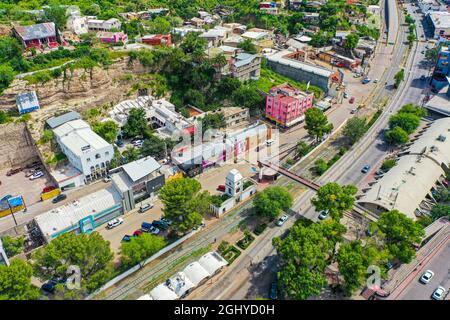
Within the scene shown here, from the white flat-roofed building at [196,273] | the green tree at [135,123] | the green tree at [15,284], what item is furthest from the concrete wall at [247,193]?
the green tree at [15,284]

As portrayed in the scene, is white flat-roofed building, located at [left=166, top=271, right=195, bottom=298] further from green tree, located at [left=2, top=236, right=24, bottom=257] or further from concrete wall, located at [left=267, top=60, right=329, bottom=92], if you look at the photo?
concrete wall, located at [left=267, top=60, right=329, bottom=92]

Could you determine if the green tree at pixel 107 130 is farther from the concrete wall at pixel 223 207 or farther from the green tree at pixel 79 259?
the green tree at pixel 79 259

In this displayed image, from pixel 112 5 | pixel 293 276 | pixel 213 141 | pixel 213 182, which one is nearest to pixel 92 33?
pixel 112 5

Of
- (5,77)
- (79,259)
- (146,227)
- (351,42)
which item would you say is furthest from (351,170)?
(5,77)

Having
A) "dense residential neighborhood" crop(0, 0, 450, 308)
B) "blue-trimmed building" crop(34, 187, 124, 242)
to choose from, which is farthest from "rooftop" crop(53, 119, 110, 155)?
"blue-trimmed building" crop(34, 187, 124, 242)

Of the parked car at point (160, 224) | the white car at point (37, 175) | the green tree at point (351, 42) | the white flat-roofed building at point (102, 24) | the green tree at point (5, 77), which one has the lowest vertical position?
the white car at point (37, 175)

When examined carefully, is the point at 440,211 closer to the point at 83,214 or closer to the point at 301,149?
the point at 301,149

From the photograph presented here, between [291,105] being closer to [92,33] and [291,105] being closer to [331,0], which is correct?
[92,33]
